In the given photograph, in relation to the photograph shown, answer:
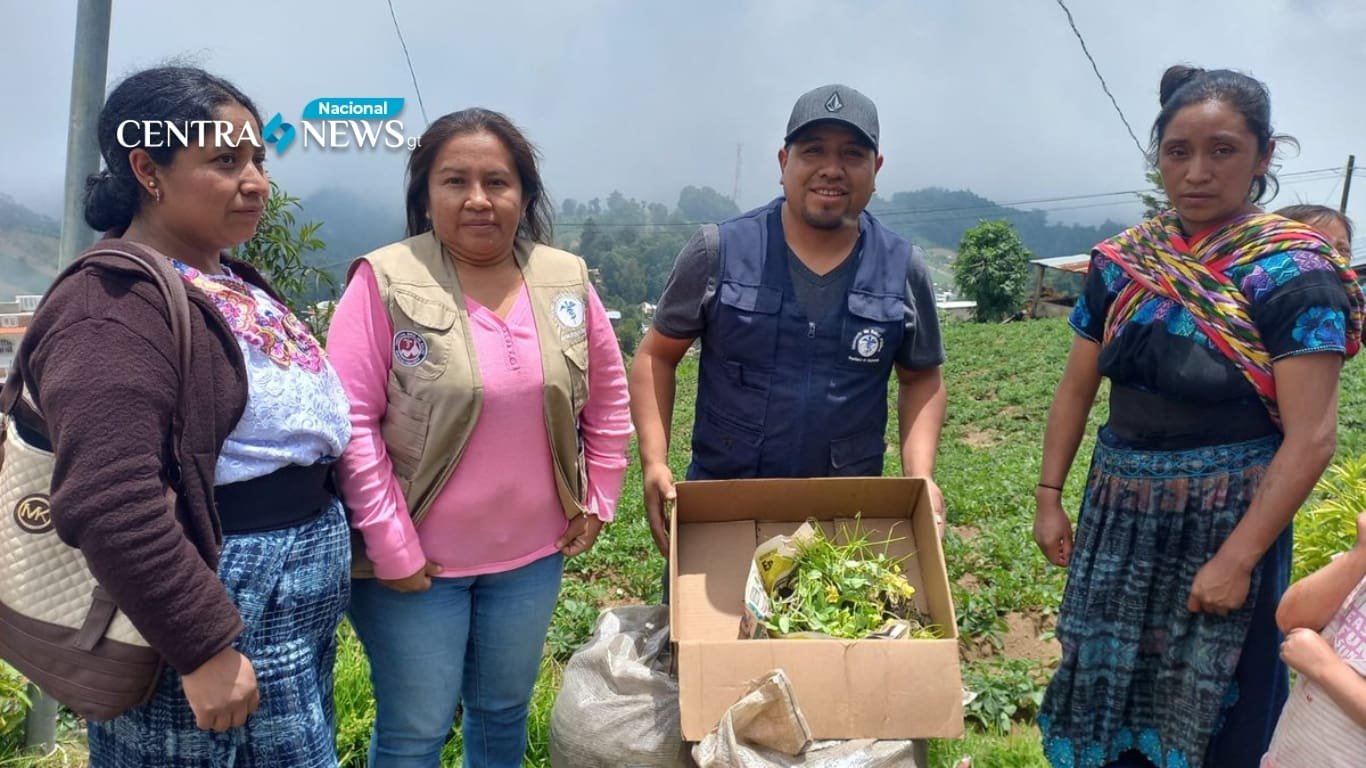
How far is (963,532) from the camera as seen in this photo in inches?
227

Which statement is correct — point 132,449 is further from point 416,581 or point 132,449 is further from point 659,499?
point 659,499

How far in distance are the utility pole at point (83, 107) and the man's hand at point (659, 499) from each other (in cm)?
165

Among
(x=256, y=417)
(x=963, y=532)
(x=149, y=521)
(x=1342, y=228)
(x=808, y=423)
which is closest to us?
(x=149, y=521)

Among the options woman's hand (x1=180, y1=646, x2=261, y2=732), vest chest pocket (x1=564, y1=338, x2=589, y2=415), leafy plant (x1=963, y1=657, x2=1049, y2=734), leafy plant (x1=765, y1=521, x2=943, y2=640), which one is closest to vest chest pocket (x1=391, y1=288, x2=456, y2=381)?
vest chest pocket (x1=564, y1=338, x2=589, y2=415)

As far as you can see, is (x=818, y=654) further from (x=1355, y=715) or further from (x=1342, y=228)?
(x=1342, y=228)

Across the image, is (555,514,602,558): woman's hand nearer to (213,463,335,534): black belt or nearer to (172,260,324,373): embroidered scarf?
(213,463,335,534): black belt

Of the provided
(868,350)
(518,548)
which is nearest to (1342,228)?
(868,350)

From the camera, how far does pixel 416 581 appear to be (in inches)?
79.5

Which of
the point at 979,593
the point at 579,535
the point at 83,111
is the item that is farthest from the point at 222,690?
the point at 979,593

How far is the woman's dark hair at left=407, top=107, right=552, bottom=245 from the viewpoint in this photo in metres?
2.06

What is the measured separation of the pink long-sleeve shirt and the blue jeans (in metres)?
0.08

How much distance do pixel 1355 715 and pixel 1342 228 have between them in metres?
2.51

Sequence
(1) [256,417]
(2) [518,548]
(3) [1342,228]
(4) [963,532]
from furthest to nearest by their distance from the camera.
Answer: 1. (4) [963,532]
2. (3) [1342,228]
3. (2) [518,548]
4. (1) [256,417]

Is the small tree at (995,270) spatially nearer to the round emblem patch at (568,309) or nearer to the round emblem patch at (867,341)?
the round emblem patch at (867,341)
